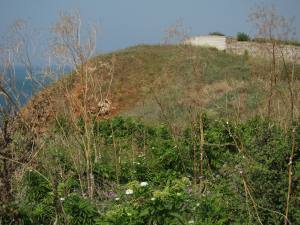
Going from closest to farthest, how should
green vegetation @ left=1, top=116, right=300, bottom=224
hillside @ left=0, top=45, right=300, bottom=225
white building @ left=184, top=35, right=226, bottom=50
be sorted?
green vegetation @ left=1, top=116, right=300, bottom=224, hillside @ left=0, top=45, right=300, bottom=225, white building @ left=184, top=35, right=226, bottom=50

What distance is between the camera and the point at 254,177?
510 cm

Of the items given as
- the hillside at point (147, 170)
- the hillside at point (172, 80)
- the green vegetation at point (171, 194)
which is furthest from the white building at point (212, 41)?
the green vegetation at point (171, 194)

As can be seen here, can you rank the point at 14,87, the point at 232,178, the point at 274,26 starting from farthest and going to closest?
the point at 14,87 < the point at 274,26 < the point at 232,178

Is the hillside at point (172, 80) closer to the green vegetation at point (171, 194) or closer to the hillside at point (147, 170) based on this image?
the hillside at point (147, 170)

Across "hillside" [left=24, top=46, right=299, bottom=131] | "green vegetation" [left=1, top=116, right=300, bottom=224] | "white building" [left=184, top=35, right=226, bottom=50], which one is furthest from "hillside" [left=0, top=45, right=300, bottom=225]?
"white building" [left=184, top=35, right=226, bottom=50]

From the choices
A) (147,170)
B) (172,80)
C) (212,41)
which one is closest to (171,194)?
(147,170)

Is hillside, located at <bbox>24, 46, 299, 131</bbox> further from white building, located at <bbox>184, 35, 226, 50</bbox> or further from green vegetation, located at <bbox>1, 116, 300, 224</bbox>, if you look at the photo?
green vegetation, located at <bbox>1, 116, 300, 224</bbox>

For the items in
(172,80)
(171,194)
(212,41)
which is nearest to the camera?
(171,194)

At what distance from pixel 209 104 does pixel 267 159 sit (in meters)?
10.2

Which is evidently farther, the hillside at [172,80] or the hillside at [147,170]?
the hillside at [172,80]

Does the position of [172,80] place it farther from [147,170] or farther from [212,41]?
[212,41]

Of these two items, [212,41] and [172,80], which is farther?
[212,41]

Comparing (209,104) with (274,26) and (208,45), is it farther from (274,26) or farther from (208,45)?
(208,45)

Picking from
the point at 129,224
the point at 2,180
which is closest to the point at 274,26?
the point at 129,224
